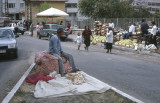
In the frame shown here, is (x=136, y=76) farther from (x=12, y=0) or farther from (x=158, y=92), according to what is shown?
(x=12, y=0)

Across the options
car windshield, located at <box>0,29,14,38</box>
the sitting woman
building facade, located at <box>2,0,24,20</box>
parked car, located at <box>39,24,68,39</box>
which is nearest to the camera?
car windshield, located at <box>0,29,14,38</box>

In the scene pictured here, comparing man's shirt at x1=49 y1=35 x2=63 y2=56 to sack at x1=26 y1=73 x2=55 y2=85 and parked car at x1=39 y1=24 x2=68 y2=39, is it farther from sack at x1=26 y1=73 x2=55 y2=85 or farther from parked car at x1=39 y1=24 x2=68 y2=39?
parked car at x1=39 y1=24 x2=68 y2=39

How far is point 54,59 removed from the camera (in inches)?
376

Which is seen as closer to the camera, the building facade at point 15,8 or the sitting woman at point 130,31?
the sitting woman at point 130,31

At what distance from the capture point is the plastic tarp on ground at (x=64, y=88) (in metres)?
7.16

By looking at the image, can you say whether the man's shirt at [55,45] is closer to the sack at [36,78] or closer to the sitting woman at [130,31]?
the sack at [36,78]

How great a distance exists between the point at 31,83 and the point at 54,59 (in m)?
1.34

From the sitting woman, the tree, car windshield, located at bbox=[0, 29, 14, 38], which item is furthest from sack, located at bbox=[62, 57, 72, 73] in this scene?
the tree

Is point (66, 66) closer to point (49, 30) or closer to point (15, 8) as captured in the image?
point (49, 30)

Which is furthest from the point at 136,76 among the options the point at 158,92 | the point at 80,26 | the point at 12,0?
the point at 12,0

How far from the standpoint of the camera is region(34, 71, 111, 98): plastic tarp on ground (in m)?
7.16

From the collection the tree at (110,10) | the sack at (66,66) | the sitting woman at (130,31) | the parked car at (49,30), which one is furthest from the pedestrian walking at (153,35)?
the tree at (110,10)

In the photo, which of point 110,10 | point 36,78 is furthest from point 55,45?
point 110,10

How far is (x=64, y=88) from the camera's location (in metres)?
7.54
